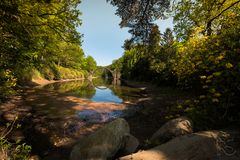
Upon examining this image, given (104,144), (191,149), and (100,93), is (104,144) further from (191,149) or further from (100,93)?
(100,93)

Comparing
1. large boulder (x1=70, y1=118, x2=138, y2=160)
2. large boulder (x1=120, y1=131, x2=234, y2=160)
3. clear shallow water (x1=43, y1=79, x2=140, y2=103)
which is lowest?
clear shallow water (x1=43, y1=79, x2=140, y2=103)

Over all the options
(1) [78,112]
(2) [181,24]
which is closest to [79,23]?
(1) [78,112]

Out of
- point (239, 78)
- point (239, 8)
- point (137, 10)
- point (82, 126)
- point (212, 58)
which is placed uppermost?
point (239, 8)

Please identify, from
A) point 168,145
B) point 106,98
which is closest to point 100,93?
point 106,98

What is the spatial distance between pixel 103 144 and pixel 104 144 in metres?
0.03

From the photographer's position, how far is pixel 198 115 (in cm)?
622

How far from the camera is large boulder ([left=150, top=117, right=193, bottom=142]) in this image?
19.0ft

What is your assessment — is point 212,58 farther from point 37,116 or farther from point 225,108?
point 37,116

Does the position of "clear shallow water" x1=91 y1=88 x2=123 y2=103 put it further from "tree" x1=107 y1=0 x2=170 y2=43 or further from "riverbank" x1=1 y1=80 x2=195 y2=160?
"tree" x1=107 y1=0 x2=170 y2=43

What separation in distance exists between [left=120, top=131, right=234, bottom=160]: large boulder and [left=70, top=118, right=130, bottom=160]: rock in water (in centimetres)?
92

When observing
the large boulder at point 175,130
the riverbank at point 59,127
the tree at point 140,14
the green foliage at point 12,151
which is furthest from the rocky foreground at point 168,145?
the tree at point 140,14

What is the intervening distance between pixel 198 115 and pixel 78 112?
27.3ft

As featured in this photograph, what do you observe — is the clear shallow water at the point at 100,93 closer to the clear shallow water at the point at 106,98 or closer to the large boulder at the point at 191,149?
the clear shallow water at the point at 106,98

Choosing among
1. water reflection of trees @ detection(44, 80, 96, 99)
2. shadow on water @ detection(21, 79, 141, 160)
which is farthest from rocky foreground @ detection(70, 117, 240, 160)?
water reflection of trees @ detection(44, 80, 96, 99)
